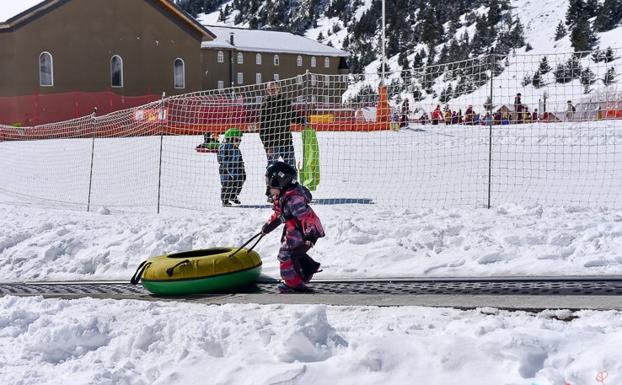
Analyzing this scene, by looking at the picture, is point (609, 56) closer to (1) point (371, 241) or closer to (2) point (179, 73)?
Result: (1) point (371, 241)

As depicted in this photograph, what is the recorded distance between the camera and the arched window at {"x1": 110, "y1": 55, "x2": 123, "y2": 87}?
128 ft

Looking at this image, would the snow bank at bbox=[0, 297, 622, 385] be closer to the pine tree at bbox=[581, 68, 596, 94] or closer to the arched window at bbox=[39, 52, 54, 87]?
the pine tree at bbox=[581, 68, 596, 94]

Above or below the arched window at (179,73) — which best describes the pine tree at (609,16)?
Answer: above

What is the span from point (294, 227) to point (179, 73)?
117 ft

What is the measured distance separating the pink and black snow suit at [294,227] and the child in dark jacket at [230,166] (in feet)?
19.2

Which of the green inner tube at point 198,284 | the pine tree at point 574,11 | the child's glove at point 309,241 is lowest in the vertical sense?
the green inner tube at point 198,284

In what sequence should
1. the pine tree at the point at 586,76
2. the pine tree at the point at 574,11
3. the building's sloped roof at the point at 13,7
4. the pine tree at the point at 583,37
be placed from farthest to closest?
the pine tree at the point at 574,11 < the pine tree at the point at 583,37 < the building's sloped roof at the point at 13,7 < the pine tree at the point at 586,76

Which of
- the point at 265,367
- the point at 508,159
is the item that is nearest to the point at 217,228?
the point at 265,367

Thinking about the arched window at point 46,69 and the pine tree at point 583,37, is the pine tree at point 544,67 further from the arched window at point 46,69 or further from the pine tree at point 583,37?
the pine tree at point 583,37

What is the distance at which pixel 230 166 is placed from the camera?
13.4m

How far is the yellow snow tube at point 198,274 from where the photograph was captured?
7.50m

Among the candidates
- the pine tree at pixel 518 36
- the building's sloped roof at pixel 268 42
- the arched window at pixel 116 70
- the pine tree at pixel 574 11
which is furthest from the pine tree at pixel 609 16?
the arched window at pixel 116 70

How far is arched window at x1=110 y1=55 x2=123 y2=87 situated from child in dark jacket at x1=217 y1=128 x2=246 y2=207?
27687 mm

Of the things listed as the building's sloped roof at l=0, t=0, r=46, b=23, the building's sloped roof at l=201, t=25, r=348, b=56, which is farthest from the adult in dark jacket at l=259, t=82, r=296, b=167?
the building's sloped roof at l=201, t=25, r=348, b=56
